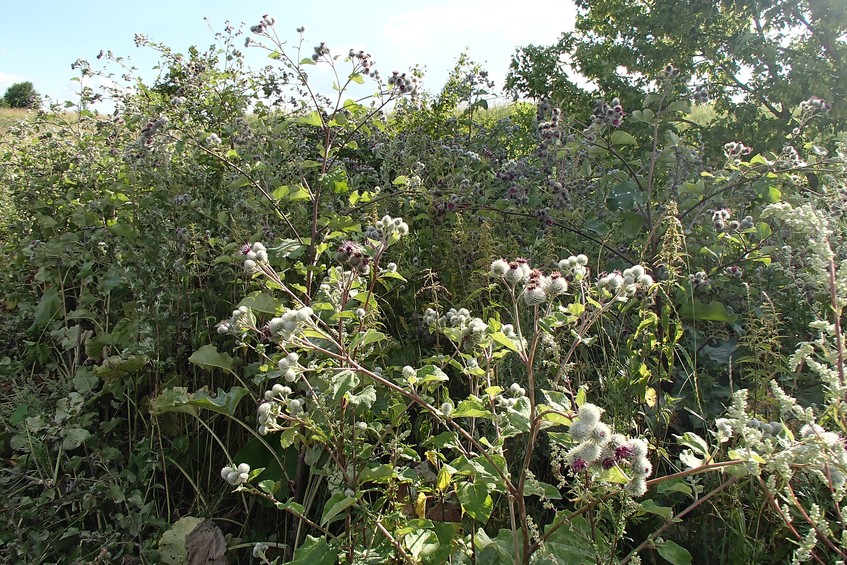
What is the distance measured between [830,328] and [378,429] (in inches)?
48.3

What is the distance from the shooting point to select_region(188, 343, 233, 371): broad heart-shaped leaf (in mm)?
2584

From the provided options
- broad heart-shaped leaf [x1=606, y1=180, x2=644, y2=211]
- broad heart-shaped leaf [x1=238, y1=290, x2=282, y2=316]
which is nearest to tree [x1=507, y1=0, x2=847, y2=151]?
broad heart-shaped leaf [x1=606, y1=180, x2=644, y2=211]

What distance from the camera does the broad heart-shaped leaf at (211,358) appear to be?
102 inches

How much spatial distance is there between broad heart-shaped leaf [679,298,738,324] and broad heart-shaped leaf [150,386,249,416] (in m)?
1.92

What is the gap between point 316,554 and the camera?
5.40 ft

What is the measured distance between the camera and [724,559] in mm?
1877

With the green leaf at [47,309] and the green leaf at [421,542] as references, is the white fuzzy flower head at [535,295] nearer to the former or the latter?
the green leaf at [421,542]

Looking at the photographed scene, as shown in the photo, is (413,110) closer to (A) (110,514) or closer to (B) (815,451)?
(A) (110,514)

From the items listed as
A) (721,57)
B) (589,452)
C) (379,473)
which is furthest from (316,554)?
(721,57)

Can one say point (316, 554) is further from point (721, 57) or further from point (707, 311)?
point (721, 57)

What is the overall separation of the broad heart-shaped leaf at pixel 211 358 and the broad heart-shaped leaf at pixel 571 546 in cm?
155

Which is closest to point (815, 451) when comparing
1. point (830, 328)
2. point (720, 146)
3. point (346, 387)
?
point (830, 328)

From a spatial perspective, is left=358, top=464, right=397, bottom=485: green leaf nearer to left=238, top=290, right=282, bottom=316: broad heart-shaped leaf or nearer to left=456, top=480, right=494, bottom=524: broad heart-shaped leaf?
left=456, top=480, right=494, bottom=524: broad heart-shaped leaf

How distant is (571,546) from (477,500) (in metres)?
0.32
